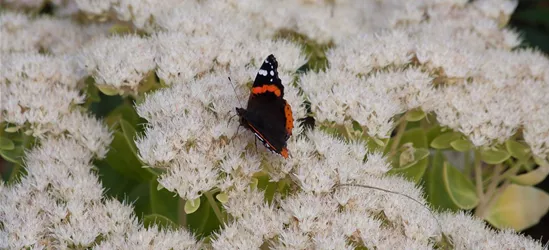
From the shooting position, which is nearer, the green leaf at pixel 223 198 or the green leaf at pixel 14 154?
the green leaf at pixel 223 198

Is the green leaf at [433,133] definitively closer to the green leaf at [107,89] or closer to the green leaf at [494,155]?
the green leaf at [494,155]

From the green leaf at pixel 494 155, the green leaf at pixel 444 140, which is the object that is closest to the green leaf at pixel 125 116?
the green leaf at pixel 444 140

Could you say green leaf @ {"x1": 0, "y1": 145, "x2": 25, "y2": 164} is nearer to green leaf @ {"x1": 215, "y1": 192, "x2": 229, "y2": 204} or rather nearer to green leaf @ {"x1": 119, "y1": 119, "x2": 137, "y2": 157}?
green leaf @ {"x1": 119, "y1": 119, "x2": 137, "y2": 157}

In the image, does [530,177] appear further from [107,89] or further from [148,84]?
[107,89]

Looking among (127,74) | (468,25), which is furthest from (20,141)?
(468,25)

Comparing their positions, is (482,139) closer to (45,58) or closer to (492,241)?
(492,241)

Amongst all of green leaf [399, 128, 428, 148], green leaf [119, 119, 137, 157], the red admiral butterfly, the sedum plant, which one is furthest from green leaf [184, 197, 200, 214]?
green leaf [399, 128, 428, 148]
